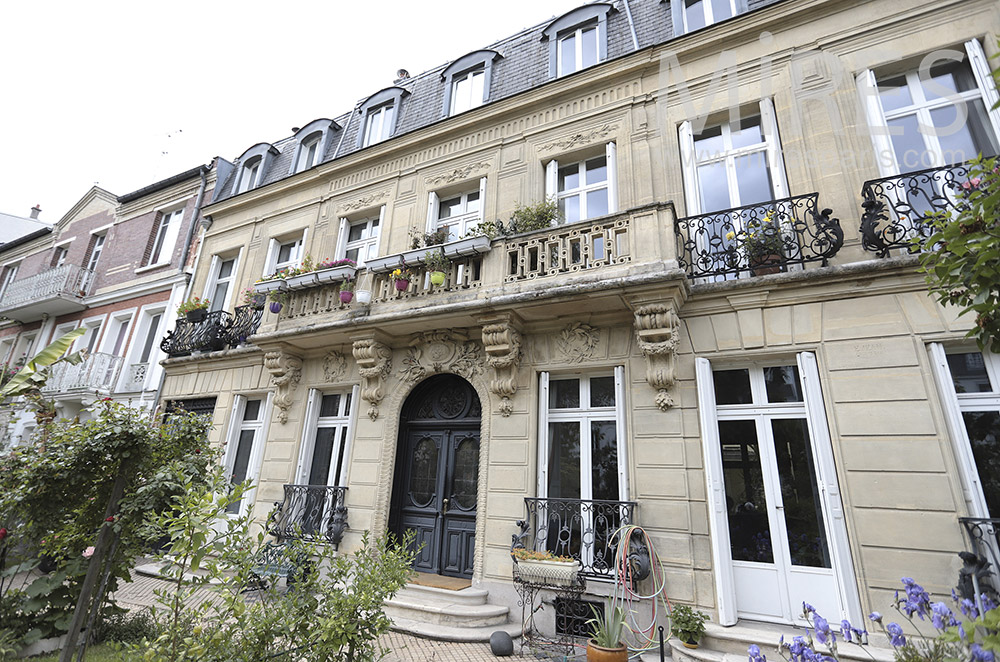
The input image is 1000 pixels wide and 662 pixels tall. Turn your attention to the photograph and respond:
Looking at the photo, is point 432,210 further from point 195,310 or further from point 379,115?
point 195,310

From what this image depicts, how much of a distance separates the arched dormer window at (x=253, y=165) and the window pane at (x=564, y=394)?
9863 mm

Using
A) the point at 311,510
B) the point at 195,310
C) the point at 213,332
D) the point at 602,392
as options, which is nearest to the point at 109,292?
the point at 195,310

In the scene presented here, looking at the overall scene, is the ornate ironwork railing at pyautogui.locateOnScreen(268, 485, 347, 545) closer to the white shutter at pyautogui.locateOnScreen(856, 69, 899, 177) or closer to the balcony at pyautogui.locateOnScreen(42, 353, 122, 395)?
the balcony at pyautogui.locateOnScreen(42, 353, 122, 395)

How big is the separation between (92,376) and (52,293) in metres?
4.22

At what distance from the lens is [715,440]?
5.45 metres

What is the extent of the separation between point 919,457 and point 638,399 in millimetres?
2777

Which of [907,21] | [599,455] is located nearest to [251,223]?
[599,455]

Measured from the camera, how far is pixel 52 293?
13.8 metres

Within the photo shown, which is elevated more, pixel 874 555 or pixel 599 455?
pixel 599 455

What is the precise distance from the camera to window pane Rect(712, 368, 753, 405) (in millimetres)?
5617

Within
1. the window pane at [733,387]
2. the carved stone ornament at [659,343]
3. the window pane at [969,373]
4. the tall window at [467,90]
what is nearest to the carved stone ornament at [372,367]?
the carved stone ornament at [659,343]

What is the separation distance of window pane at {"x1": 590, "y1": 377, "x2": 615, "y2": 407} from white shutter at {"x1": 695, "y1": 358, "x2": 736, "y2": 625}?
1.14m

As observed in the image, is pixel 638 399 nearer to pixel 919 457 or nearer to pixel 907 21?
pixel 919 457

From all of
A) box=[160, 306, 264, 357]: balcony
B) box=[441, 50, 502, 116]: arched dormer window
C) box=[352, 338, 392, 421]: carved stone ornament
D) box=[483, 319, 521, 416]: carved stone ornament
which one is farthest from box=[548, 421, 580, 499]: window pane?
box=[441, 50, 502, 116]: arched dormer window
